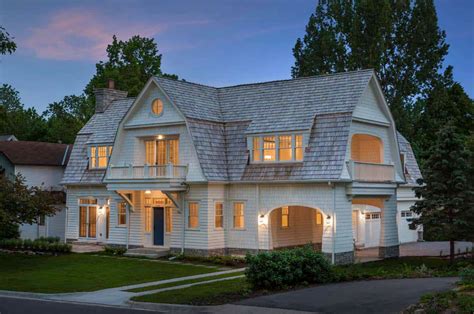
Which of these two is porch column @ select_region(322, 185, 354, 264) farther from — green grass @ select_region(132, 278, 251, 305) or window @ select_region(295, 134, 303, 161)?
green grass @ select_region(132, 278, 251, 305)

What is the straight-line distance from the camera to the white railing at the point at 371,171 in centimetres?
2962


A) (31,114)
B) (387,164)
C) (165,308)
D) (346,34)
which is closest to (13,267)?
(165,308)

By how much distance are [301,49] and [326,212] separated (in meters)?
32.3

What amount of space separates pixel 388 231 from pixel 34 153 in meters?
25.9

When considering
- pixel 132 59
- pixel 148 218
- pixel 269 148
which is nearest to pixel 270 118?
pixel 269 148

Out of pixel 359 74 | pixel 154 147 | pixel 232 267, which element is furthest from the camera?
pixel 154 147

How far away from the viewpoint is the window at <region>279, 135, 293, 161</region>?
31.2 meters

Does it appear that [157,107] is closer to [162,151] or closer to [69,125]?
[162,151]

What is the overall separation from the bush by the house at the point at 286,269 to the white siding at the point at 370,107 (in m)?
10.7

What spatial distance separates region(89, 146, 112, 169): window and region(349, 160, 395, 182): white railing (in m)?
15.5

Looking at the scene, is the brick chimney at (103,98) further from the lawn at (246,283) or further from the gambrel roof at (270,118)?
the lawn at (246,283)

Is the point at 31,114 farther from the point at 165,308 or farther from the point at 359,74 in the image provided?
the point at 165,308

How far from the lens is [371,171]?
30984 millimetres

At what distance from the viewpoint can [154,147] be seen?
3484 centimetres
